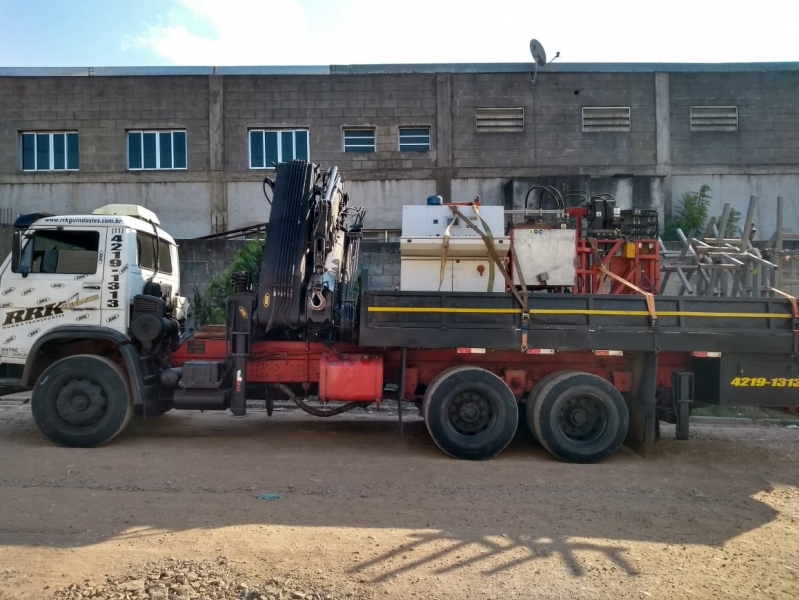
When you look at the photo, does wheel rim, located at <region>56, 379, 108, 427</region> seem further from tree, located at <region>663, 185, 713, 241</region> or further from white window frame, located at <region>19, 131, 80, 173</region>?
tree, located at <region>663, 185, 713, 241</region>

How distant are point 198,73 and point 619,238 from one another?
600 inches

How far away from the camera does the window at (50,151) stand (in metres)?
18.7

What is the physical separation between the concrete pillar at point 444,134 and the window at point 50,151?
10.6 m

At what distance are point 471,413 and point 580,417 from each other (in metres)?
1.22

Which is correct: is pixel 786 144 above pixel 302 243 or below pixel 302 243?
above

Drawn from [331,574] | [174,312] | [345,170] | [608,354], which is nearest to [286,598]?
[331,574]

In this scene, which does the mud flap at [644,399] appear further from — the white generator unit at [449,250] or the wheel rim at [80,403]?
the wheel rim at [80,403]

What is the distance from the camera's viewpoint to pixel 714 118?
1855 cm

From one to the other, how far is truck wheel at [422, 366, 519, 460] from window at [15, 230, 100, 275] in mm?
4276

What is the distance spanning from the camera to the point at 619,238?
7.62m

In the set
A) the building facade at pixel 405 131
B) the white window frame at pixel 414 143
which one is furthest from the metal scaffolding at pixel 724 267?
the white window frame at pixel 414 143

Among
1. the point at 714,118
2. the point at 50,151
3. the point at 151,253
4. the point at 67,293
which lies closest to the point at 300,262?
the point at 151,253

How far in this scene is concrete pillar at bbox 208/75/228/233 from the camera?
1836cm

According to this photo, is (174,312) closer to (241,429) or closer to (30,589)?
(241,429)
